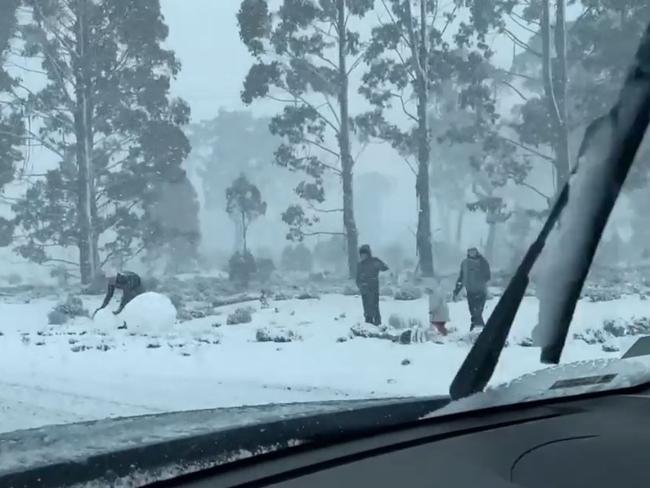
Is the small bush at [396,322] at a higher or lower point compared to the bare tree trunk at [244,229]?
lower

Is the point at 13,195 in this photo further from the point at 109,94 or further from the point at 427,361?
the point at 427,361

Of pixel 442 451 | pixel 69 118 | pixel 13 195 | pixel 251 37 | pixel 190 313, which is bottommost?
pixel 442 451

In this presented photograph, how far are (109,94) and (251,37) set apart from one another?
0.64 meters

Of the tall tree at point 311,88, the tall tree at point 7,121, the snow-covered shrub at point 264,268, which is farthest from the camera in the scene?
the tall tree at point 311,88

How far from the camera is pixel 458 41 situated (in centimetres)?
410

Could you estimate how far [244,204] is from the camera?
138 inches

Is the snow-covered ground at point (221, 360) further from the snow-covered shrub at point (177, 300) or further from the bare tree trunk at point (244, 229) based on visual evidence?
the bare tree trunk at point (244, 229)

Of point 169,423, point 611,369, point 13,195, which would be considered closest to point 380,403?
point 169,423

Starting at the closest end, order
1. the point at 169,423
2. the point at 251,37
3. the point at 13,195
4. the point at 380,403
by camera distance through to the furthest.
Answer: the point at 169,423 → the point at 380,403 → the point at 13,195 → the point at 251,37

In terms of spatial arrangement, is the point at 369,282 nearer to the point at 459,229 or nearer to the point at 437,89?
the point at 459,229

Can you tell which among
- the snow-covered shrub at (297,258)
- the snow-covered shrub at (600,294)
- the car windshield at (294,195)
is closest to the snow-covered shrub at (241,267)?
the car windshield at (294,195)

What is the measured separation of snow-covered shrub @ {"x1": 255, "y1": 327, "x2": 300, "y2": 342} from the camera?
386cm

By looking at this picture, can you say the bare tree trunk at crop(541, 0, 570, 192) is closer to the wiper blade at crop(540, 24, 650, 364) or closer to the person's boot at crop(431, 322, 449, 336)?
the wiper blade at crop(540, 24, 650, 364)

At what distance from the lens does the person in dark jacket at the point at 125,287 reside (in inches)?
132
